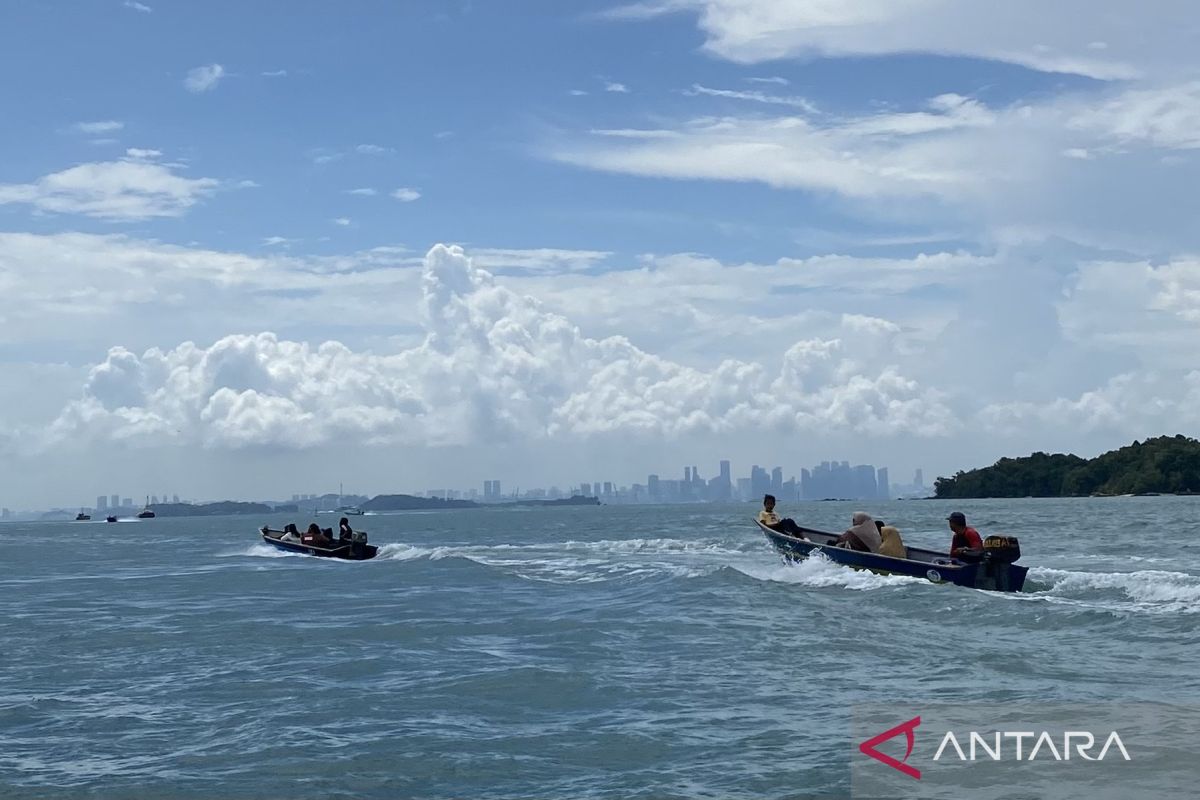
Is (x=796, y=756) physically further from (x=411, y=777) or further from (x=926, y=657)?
(x=926, y=657)

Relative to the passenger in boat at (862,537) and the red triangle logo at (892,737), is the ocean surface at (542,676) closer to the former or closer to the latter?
the red triangle logo at (892,737)

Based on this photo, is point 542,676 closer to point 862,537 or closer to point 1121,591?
point 1121,591

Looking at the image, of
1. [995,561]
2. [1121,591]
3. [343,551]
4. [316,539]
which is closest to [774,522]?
[995,561]

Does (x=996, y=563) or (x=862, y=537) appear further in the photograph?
(x=862, y=537)

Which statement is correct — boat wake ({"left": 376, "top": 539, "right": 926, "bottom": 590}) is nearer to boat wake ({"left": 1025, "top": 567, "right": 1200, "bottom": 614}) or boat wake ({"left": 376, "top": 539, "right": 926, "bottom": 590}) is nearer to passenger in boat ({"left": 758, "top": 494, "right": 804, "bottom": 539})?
passenger in boat ({"left": 758, "top": 494, "right": 804, "bottom": 539})

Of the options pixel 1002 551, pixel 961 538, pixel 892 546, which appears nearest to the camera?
pixel 1002 551

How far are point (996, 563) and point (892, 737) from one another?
Answer: 1587 cm

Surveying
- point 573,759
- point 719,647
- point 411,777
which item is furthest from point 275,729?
point 719,647

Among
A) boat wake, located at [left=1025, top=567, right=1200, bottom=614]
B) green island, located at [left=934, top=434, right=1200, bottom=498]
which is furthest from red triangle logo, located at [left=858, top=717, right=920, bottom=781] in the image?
green island, located at [left=934, top=434, right=1200, bottom=498]

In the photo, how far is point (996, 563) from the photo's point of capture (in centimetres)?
2747

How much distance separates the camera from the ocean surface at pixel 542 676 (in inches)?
483

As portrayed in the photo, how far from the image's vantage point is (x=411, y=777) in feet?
39.6

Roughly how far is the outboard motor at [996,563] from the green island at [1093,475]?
13277 cm

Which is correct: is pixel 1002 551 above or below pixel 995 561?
above
